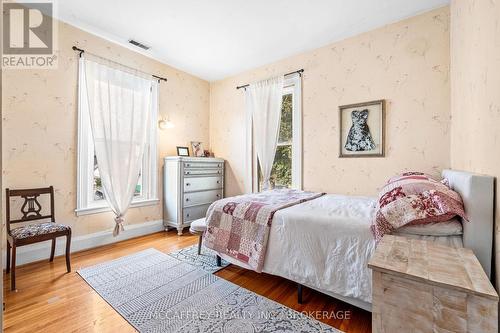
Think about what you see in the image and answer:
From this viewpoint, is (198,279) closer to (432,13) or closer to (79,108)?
(79,108)

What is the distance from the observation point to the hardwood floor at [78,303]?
1654 millimetres

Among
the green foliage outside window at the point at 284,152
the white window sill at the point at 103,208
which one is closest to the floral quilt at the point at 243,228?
the green foliage outside window at the point at 284,152

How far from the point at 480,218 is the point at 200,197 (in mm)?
3333

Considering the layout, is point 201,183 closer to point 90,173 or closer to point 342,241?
point 90,173

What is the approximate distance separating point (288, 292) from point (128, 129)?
284 cm

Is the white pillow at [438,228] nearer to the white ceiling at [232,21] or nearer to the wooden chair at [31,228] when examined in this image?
the white ceiling at [232,21]

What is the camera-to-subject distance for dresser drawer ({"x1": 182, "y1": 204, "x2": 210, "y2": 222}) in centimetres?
368

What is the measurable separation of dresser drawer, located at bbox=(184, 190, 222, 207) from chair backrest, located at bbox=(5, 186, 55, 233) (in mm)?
1604

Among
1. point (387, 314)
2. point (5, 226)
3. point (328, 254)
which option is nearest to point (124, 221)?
point (5, 226)

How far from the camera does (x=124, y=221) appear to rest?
3395 millimetres

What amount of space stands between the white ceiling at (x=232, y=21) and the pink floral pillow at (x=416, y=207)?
2.05 m

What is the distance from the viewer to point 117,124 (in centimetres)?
319

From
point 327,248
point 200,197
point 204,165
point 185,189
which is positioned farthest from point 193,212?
point 327,248

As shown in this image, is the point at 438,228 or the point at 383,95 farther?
the point at 383,95
